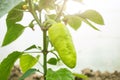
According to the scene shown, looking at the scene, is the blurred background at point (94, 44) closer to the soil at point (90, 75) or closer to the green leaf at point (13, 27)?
the soil at point (90, 75)

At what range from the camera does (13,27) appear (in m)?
0.72

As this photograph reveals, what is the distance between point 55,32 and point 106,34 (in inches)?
41.7

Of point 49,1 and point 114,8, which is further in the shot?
point 114,8

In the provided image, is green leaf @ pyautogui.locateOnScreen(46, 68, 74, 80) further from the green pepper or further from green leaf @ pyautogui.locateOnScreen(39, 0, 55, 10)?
green leaf @ pyautogui.locateOnScreen(39, 0, 55, 10)

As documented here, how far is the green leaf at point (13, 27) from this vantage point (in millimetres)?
716

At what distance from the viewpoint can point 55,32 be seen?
18.8 inches

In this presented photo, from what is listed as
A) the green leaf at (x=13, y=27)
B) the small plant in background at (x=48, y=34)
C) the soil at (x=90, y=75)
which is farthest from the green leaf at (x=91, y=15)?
the soil at (x=90, y=75)

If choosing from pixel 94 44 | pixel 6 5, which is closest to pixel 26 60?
pixel 6 5

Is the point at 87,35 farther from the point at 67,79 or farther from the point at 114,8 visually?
the point at 67,79

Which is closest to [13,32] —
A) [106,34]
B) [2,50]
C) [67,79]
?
[67,79]

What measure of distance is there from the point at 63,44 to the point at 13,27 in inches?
11.6

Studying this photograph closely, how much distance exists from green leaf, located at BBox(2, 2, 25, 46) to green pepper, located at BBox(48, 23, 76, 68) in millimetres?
262

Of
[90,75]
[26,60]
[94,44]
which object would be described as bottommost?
[26,60]

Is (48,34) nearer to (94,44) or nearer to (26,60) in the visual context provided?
(26,60)
